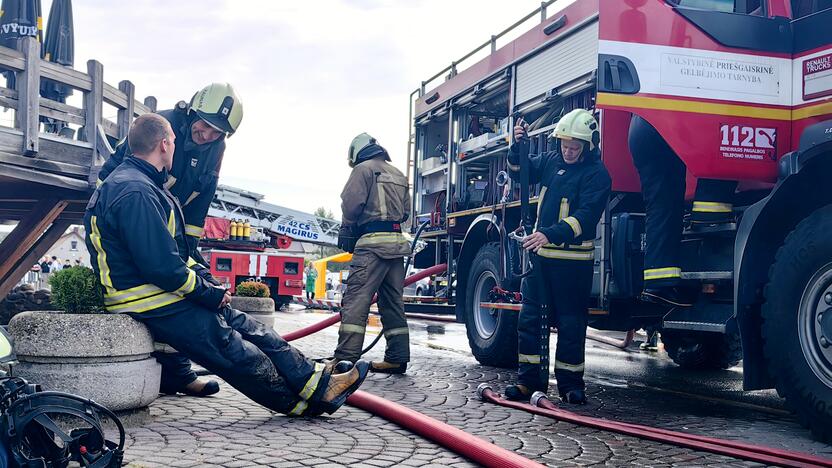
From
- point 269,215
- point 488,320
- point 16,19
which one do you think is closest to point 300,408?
point 488,320

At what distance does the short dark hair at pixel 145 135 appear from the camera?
4008 millimetres

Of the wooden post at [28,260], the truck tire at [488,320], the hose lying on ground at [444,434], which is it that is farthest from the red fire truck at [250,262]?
the hose lying on ground at [444,434]

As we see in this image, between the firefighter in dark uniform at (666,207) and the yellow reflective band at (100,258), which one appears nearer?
the yellow reflective band at (100,258)

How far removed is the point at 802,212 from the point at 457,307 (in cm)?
381

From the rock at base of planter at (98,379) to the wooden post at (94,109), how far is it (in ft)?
20.0

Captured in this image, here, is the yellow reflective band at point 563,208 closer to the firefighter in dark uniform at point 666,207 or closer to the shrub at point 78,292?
the firefighter in dark uniform at point 666,207

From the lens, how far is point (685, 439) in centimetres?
378

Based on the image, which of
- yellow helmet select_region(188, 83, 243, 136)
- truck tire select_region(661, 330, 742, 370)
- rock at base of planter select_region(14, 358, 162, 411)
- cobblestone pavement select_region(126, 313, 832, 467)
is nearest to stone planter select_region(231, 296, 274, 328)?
cobblestone pavement select_region(126, 313, 832, 467)

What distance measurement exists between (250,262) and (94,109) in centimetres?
906

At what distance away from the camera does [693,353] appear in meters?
7.60

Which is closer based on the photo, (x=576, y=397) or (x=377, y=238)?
(x=576, y=397)

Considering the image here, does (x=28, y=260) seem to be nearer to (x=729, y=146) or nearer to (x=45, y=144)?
(x=45, y=144)

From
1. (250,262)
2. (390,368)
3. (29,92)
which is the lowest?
(390,368)

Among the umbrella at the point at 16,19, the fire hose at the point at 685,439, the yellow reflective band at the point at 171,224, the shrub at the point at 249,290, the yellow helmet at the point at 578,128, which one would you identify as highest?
the umbrella at the point at 16,19
